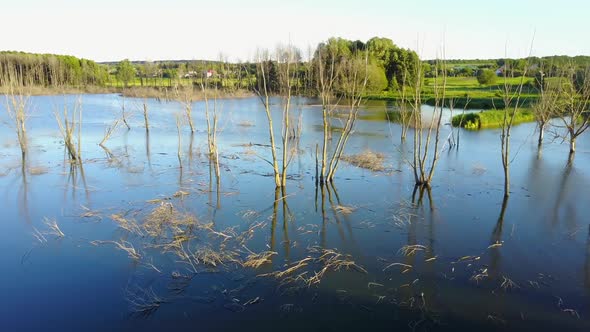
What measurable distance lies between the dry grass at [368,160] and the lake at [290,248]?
1.64 ft

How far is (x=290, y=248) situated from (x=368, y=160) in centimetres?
965

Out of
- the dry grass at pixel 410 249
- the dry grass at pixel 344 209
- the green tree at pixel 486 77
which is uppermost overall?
the green tree at pixel 486 77

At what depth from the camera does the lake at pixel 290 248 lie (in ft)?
24.6

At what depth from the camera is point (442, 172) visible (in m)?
18.1

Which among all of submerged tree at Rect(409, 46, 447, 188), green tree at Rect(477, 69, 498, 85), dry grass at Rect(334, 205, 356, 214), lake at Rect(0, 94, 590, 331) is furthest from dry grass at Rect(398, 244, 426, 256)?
green tree at Rect(477, 69, 498, 85)

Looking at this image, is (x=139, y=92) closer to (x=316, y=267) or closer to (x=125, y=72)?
(x=125, y=72)

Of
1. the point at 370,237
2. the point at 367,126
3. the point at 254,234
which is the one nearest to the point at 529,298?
the point at 370,237

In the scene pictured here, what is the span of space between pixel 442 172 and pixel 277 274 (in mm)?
11582

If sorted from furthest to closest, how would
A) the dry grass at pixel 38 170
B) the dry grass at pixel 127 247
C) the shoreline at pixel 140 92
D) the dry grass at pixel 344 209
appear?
1. the shoreline at pixel 140 92
2. the dry grass at pixel 38 170
3. the dry grass at pixel 344 209
4. the dry grass at pixel 127 247

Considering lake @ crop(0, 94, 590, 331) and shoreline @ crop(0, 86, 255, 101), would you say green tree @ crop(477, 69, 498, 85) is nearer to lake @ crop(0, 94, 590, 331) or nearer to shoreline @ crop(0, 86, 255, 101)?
shoreline @ crop(0, 86, 255, 101)

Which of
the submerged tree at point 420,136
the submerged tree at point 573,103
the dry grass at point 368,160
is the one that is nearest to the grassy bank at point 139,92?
the dry grass at point 368,160

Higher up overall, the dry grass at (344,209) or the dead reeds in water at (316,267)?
the dry grass at (344,209)

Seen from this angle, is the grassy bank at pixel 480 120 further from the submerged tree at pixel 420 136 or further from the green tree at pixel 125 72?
the green tree at pixel 125 72

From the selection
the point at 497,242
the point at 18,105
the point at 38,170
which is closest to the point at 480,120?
the point at 497,242
